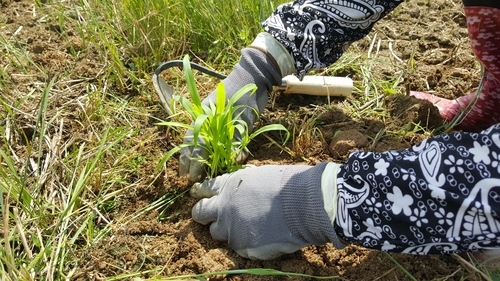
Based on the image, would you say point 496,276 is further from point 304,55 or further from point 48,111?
point 48,111

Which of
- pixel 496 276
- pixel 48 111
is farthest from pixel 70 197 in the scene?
pixel 496 276

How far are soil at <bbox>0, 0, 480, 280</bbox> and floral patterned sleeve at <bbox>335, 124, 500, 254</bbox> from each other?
0.20 metres

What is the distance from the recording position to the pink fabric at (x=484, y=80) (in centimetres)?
142

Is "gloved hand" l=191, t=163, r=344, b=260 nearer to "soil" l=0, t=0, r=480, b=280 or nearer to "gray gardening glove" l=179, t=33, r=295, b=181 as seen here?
"soil" l=0, t=0, r=480, b=280

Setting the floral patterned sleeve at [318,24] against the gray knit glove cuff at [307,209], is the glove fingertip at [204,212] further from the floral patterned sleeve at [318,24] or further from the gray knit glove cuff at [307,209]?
the floral patterned sleeve at [318,24]

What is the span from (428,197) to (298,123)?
2.51ft

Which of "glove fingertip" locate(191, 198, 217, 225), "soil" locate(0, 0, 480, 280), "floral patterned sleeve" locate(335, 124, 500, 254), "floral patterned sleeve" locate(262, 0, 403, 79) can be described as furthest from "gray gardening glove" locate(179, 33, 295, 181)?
"floral patterned sleeve" locate(335, 124, 500, 254)

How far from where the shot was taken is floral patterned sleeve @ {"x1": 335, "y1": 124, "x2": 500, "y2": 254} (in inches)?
37.4

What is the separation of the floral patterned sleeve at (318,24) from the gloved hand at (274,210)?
0.50 m

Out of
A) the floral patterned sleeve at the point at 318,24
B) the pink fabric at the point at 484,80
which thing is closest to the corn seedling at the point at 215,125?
the floral patterned sleeve at the point at 318,24

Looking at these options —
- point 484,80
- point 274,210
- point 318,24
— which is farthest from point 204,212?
point 484,80

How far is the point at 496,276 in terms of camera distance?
1.26 metres

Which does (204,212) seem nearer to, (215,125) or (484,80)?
(215,125)

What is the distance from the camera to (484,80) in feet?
5.41
